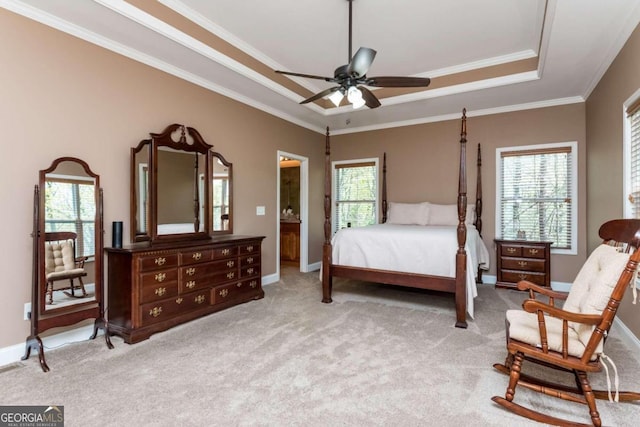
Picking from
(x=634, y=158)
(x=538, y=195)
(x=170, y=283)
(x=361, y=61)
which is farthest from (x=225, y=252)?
(x=538, y=195)

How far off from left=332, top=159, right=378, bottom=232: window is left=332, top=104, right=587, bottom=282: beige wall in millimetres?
224

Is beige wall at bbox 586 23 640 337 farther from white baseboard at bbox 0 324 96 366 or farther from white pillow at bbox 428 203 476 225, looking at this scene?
white baseboard at bbox 0 324 96 366

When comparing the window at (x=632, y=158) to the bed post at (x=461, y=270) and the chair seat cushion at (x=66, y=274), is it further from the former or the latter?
the chair seat cushion at (x=66, y=274)

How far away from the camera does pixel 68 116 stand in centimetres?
289

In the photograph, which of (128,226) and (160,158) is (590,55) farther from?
(128,226)

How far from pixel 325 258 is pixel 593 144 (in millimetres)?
3749

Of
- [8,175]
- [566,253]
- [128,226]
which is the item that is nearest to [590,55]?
[566,253]

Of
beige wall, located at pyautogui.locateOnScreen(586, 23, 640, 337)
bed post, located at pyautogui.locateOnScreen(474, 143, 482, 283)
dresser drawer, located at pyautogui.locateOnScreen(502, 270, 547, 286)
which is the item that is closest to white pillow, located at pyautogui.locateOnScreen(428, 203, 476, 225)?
bed post, located at pyautogui.locateOnScreen(474, 143, 482, 283)

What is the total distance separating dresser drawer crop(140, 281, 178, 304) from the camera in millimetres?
2984

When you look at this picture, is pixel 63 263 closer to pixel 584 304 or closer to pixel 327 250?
pixel 327 250

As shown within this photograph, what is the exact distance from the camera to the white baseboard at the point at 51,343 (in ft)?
8.30

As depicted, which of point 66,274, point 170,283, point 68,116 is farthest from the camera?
point 170,283

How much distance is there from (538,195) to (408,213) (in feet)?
6.33

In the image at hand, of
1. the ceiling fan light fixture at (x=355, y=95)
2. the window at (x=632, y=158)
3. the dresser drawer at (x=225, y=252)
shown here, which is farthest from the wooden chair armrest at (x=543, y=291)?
the dresser drawer at (x=225, y=252)
